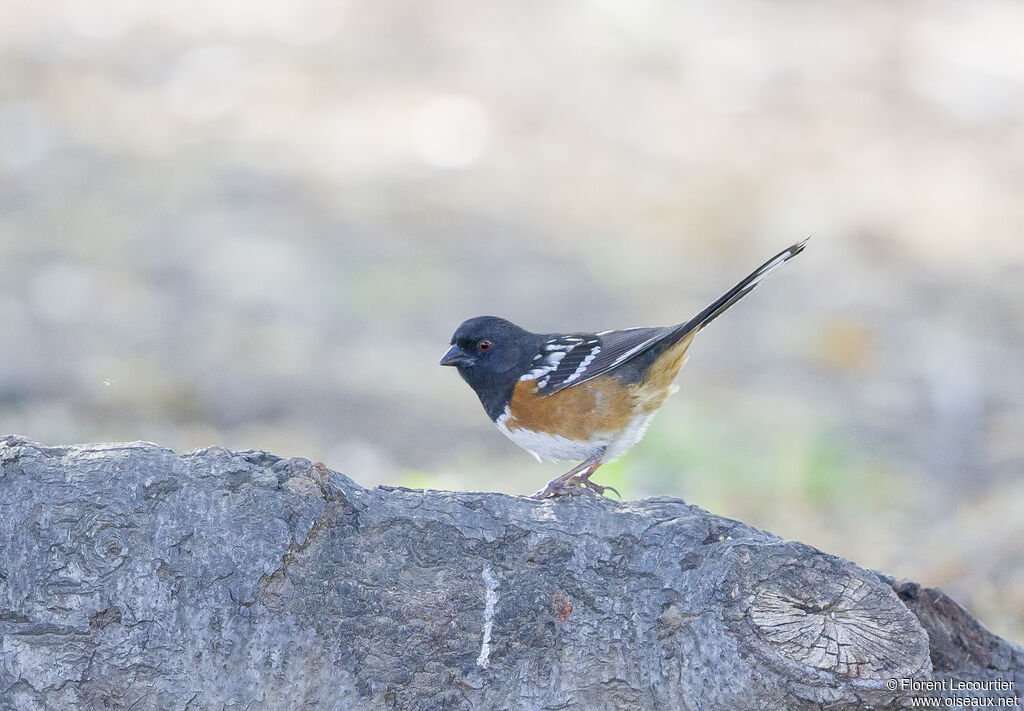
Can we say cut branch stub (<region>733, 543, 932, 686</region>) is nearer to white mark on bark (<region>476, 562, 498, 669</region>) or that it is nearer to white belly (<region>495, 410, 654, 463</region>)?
white mark on bark (<region>476, 562, 498, 669</region>)

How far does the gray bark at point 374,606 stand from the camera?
8.03 ft

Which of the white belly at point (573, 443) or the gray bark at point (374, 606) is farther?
the white belly at point (573, 443)

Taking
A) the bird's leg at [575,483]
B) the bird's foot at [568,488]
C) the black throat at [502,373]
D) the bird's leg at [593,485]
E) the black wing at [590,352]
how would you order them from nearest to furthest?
the bird's foot at [568,488]
the bird's leg at [575,483]
the bird's leg at [593,485]
the black wing at [590,352]
the black throat at [502,373]

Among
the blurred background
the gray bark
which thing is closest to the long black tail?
the gray bark

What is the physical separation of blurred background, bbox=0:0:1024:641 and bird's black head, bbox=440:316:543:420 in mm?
838

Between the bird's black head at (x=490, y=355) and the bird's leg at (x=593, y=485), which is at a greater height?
the bird's black head at (x=490, y=355)

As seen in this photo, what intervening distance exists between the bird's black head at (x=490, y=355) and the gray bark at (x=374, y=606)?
143 cm

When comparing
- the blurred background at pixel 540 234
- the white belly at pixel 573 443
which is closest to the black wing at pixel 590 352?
the white belly at pixel 573 443

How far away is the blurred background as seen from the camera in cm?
595

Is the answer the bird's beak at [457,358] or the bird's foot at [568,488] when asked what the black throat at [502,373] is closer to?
the bird's beak at [457,358]

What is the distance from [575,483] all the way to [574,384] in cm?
48

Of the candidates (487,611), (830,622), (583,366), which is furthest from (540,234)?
(830,622)

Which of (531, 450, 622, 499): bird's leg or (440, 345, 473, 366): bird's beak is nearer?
(531, 450, 622, 499): bird's leg

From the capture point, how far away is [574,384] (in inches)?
155
